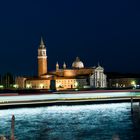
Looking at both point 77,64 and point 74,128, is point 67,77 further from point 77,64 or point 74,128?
point 74,128

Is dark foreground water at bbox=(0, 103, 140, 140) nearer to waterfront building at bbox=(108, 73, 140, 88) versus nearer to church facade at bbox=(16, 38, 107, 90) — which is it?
church facade at bbox=(16, 38, 107, 90)

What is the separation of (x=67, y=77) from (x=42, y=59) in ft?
28.5

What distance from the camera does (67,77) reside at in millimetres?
150500

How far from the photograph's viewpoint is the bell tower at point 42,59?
15034 centimetres

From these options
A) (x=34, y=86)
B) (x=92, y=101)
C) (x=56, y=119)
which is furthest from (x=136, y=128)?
(x=34, y=86)

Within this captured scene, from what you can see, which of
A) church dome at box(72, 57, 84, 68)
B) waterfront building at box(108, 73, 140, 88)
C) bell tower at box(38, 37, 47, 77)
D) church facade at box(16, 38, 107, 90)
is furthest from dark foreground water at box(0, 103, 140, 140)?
waterfront building at box(108, 73, 140, 88)

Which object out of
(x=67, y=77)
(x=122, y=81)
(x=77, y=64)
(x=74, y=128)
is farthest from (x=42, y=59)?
(x=74, y=128)

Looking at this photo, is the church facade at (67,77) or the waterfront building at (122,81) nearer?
the church facade at (67,77)

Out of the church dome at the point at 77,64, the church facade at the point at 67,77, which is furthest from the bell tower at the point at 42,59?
the church dome at the point at 77,64

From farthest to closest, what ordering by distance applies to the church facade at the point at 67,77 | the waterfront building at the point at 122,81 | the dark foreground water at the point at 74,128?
the waterfront building at the point at 122,81
the church facade at the point at 67,77
the dark foreground water at the point at 74,128

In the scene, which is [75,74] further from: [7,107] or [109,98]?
[7,107]

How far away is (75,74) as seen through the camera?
153750 mm

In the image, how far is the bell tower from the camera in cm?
15034

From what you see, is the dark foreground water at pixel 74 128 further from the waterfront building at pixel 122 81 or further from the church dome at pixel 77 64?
→ the waterfront building at pixel 122 81
